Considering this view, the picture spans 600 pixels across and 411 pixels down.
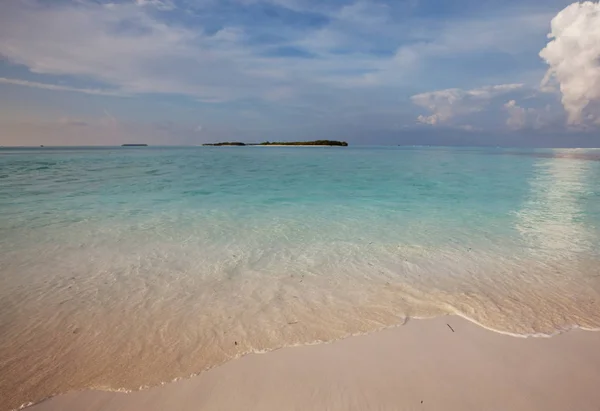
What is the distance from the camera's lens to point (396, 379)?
3.15m

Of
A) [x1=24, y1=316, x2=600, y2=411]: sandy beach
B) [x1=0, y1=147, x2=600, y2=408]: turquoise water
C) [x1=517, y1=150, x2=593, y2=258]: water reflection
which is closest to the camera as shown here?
[x1=24, y1=316, x2=600, y2=411]: sandy beach

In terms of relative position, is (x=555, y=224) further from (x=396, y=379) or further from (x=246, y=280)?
(x=246, y=280)

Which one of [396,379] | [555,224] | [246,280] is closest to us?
[396,379]

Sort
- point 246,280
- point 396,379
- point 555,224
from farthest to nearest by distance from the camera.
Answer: point 555,224
point 246,280
point 396,379

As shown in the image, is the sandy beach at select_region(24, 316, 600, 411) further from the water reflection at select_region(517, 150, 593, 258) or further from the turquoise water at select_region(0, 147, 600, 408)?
the water reflection at select_region(517, 150, 593, 258)

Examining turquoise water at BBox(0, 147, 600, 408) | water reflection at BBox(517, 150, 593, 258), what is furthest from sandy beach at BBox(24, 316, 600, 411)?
water reflection at BBox(517, 150, 593, 258)

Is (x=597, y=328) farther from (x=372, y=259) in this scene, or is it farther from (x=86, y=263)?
(x=86, y=263)

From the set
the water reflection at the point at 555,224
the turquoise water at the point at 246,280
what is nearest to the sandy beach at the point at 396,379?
the turquoise water at the point at 246,280

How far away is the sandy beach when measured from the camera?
288 centimetres

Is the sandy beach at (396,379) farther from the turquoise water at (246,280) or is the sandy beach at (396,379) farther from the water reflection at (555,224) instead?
the water reflection at (555,224)

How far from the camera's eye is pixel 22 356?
357cm

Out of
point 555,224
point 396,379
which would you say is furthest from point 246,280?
point 555,224

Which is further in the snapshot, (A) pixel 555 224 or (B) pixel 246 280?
(A) pixel 555 224

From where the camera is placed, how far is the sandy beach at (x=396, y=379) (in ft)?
9.44
